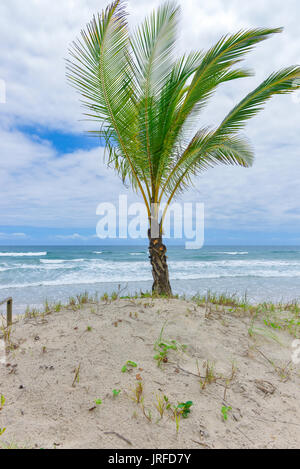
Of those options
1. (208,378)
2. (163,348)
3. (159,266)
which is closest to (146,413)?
(208,378)

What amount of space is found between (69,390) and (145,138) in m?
3.75

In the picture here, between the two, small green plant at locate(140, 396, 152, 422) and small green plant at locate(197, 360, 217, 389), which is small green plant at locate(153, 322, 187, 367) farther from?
small green plant at locate(140, 396, 152, 422)

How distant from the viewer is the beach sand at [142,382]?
6.43 feet

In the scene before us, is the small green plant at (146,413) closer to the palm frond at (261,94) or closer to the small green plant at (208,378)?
the small green plant at (208,378)

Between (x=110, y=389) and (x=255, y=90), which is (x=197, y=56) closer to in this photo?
(x=255, y=90)

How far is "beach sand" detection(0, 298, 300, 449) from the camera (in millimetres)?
1959

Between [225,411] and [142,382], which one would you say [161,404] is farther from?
[225,411]

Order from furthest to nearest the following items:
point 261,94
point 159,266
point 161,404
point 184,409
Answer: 1. point 159,266
2. point 261,94
3. point 161,404
4. point 184,409

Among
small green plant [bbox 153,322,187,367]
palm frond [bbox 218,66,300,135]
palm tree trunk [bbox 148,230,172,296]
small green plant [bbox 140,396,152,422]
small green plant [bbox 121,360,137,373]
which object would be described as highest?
palm frond [bbox 218,66,300,135]

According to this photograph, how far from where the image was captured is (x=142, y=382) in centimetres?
246

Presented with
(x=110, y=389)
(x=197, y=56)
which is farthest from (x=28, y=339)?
(x=197, y=56)

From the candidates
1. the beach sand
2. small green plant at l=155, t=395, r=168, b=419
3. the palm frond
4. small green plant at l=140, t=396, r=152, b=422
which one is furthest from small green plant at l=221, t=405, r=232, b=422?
the palm frond

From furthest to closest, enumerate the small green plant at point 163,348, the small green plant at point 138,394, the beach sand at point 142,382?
the small green plant at point 163,348 < the small green plant at point 138,394 < the beach sand at point 142,382

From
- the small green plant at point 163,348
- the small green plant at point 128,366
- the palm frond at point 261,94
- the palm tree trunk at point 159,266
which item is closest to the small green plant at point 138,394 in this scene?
the small green plant at point 128,366
